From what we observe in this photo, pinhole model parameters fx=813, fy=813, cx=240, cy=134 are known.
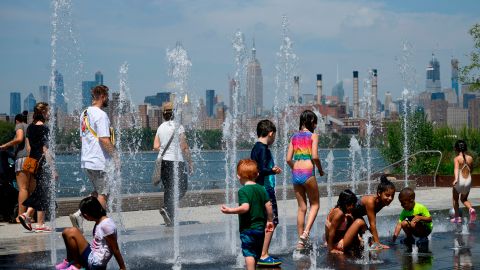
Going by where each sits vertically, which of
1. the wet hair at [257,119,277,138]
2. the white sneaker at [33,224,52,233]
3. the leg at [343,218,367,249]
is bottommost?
the white sneaker at [33,224,52,233]

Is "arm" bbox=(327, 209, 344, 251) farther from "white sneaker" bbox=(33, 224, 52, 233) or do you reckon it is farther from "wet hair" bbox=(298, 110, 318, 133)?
"white sneaker" bbox=(33, 224, 52, 233)

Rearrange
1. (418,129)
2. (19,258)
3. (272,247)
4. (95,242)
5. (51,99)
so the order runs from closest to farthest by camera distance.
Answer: (95,242) → (19,258) → (272,247) → (51,99) → (418,129)

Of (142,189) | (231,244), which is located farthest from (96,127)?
(142,189)

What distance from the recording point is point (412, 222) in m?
9.28

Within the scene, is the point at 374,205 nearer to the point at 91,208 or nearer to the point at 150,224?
the point at 91,208

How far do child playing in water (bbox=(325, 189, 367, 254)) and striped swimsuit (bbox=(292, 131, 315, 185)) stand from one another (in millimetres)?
490

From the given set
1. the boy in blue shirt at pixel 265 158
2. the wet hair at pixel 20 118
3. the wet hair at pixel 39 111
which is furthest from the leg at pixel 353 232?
the wet hair at pixel 20 118

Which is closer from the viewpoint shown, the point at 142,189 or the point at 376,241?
the point at 376,241

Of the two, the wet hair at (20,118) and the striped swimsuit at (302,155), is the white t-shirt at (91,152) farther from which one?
the wet hair at (20,118)

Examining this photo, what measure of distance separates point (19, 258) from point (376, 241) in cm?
378

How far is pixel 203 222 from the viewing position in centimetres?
1259

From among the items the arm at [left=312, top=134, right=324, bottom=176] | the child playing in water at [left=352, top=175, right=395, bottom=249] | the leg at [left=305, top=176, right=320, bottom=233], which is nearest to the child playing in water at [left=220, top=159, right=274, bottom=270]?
the arm at [left=312, top=134, right=324, bottom=176]

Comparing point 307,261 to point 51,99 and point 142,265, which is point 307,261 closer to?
point 142,265

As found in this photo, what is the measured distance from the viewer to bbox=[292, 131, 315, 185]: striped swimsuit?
8.91 meters
